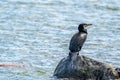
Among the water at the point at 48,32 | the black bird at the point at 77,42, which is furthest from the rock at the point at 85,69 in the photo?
the water at the point at 48,32

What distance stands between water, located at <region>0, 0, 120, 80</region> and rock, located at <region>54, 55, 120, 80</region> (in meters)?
0.53

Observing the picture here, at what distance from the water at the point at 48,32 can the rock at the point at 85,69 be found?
530 millimetres

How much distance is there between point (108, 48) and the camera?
20.0m

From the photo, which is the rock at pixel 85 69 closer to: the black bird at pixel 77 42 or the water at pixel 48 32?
the black bird at pixel 77 42

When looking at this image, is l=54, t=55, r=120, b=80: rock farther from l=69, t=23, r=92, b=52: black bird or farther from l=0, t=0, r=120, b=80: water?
l=0, t=0, r=120, b=80: water

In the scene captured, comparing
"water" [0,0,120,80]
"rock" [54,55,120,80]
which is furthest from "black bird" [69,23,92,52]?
"water" [0,0,120,80]

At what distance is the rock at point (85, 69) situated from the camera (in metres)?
16.0

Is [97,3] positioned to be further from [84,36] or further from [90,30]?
[84,36]

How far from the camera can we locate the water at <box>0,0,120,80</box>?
17987 millimetres

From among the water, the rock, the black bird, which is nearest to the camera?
the rock

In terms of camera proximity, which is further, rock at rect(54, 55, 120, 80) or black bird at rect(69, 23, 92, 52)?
black bird at rect(69, 23, 92, 52)

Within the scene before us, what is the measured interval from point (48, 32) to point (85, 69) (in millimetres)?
6182

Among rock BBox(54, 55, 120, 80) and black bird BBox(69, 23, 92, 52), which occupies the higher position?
black bird BBox(69, 23, 92, 52)

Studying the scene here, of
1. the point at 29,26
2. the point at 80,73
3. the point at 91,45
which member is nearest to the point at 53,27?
the point at 29,26
